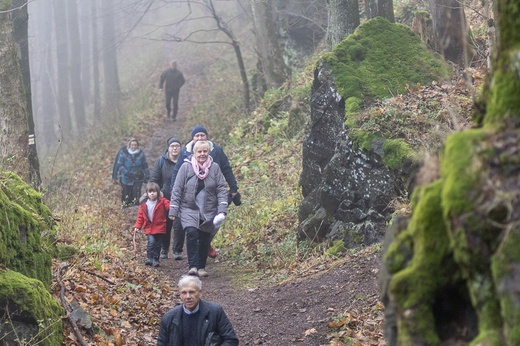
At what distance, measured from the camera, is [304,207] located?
11.8m

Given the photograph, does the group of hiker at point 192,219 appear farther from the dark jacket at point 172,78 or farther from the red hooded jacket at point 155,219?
the dark jacket at point 172,78

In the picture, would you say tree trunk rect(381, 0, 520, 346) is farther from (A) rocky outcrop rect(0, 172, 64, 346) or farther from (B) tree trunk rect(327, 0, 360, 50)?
(B) tree trunk rect(327, 0, 360, 50)

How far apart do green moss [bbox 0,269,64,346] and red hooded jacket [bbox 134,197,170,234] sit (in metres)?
5.15

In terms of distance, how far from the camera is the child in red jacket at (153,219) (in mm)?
11844

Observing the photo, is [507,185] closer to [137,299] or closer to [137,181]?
[137,299]

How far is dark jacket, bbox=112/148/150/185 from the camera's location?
1725 centimetres

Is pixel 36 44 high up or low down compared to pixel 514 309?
up

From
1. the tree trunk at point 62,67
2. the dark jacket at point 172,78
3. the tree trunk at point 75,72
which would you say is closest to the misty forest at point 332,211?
the dark jacket at point 172,78

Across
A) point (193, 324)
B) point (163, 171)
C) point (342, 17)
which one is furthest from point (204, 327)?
point (342, 17)

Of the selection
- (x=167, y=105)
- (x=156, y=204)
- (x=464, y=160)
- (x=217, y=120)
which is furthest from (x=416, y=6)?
(x=464, y=160)

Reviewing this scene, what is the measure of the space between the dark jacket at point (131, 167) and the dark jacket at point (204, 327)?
1084 cm

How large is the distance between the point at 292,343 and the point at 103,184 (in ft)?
43.8

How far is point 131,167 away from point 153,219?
5.45 metres

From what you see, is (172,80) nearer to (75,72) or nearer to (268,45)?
(268,45)
